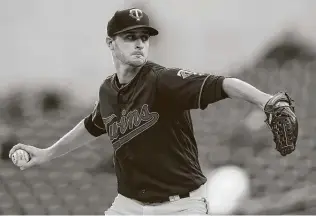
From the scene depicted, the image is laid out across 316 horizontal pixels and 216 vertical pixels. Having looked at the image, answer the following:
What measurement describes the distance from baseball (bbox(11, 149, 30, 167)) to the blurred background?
5.27ft

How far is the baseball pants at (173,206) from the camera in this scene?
5.05ft

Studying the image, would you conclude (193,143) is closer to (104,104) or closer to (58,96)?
(104,104)

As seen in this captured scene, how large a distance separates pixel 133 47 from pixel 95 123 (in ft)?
1.20

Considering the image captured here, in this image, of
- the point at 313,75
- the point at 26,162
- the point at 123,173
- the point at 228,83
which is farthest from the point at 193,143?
the point at 313,75

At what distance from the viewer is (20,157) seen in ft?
5.65

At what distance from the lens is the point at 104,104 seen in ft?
5.48

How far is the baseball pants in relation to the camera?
1540mm

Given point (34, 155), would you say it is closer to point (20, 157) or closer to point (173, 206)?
point (20, 157)

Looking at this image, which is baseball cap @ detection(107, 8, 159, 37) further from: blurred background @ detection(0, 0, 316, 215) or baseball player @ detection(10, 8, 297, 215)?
blurred background @ detection(0, 0, 316, 215)

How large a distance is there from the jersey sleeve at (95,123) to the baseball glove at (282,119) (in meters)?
0.70

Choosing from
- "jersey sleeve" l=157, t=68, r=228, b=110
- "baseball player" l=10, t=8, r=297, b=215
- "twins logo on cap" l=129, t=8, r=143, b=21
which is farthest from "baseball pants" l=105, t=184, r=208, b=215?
"twins logo on cap" l=129, t=8, r=143, b=21

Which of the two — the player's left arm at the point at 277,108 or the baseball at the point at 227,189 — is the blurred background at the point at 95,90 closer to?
the baseball at the point at 227,189

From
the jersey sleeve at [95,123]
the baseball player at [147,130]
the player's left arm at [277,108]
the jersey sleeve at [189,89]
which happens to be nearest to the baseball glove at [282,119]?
the player's left arm at [277,108]

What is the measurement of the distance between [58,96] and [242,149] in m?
1.23
